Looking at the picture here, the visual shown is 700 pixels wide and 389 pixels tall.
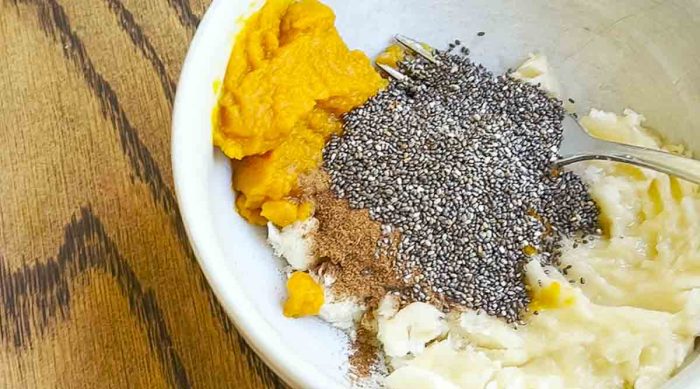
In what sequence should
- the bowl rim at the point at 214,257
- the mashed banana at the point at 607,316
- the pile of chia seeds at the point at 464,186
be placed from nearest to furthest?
the bowl rim at the point at 214,257 → the mashed banana at the point at 607,316 → the pile of chia seeds at the point at 464,186

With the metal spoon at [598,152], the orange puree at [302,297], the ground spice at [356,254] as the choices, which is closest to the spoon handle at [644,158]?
the metal spoon at [598,152]

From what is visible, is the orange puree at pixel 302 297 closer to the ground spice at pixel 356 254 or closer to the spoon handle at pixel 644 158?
the ground spice at pixel 356 254

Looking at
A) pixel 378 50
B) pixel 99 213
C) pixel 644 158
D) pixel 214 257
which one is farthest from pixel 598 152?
pixel 99 213

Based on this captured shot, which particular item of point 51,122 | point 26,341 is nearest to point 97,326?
point 26,341

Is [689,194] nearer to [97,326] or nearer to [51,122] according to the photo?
[97,326]

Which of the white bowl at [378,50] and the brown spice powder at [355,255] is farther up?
the white bowl at [378,50]

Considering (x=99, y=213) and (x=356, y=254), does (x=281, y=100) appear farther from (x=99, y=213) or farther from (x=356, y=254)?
(x=99, y=213)
